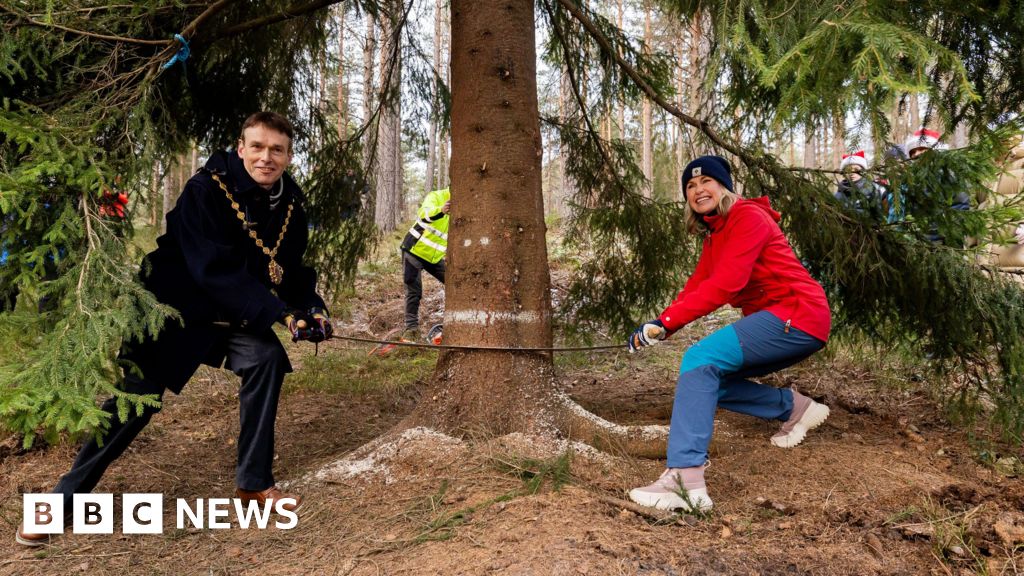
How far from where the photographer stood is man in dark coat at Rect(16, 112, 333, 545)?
3.09 meters

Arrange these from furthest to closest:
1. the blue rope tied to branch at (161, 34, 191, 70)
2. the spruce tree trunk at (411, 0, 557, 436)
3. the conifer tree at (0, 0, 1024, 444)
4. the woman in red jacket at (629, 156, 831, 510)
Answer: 1. the spruce tree trunk at (411, 0, 557, 436)
2. the blue rope tied to branch at (161, 34, 191, 70)
3. the woman in red jacket at (629, 156, 831, 510)
4. the conifer tree at (0, 0, 1024, 444)

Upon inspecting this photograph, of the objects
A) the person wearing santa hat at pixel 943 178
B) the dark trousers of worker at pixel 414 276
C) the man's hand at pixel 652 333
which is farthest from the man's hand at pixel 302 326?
the dark trousers of worker at pixel 414 276

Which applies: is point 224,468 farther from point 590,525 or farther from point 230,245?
point 590,525

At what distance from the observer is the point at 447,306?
386cm

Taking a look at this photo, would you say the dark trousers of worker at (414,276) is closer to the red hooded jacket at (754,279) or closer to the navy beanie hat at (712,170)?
the navy beanie hat at (712,170)

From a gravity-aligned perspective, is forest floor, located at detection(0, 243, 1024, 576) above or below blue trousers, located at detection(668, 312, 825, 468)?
below

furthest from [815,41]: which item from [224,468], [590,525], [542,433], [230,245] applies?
[224,468]

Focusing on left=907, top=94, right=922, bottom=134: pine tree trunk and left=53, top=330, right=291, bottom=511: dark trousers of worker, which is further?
left=907, top=94, right=922, bottom=134: pine tree trunk

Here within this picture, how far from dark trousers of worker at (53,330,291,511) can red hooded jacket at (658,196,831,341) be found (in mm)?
2003

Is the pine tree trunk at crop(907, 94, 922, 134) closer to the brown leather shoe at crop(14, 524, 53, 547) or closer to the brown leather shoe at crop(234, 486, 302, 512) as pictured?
the brown leather shoe at crop(234, 486, 302, 512)

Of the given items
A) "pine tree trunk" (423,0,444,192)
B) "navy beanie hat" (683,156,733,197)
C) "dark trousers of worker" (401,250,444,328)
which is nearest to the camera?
"navy beanie hat" (683,156,733,197)

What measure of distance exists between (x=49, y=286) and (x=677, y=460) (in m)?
2.81

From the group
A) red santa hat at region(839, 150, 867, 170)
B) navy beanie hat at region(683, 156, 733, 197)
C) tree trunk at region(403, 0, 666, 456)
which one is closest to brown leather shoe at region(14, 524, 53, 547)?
tree trunk at region(403, 0, 666, 456)

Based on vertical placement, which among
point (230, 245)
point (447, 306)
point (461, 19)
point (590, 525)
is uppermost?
point (461, 19)
